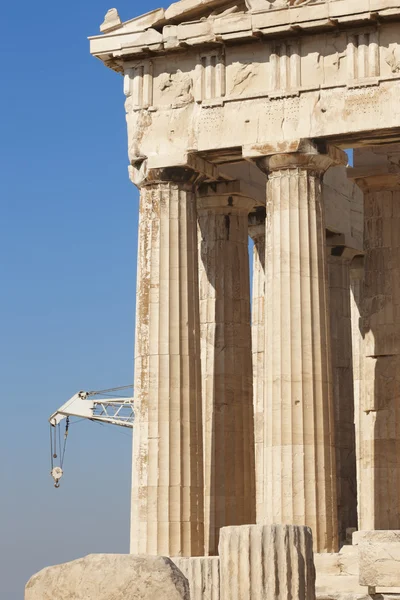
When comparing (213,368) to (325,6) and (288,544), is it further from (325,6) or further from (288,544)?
(288,544)

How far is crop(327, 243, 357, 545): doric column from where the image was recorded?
57156 millimetres

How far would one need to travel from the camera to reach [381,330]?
173ft

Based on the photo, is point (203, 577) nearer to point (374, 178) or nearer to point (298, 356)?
point (298, 356)

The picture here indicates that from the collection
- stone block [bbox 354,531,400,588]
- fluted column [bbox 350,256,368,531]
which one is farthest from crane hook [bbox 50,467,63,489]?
stone block [bbox 354,531,400,588]

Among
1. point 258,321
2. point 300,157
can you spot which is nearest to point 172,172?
point 300,157

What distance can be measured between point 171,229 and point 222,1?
6.99 metres

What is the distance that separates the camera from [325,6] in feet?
153

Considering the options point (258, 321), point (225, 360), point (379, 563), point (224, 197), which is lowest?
point (379, 563)

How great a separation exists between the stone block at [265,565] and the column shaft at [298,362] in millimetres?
14430

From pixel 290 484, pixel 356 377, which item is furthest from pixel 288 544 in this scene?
pixel 356 377

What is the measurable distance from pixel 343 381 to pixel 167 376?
11.3 m

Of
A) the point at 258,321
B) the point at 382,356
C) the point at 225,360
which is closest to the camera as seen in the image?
the point at 382,356

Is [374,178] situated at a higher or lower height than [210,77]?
lower

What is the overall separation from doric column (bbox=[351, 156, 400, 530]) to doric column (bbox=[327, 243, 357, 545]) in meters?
2.91
